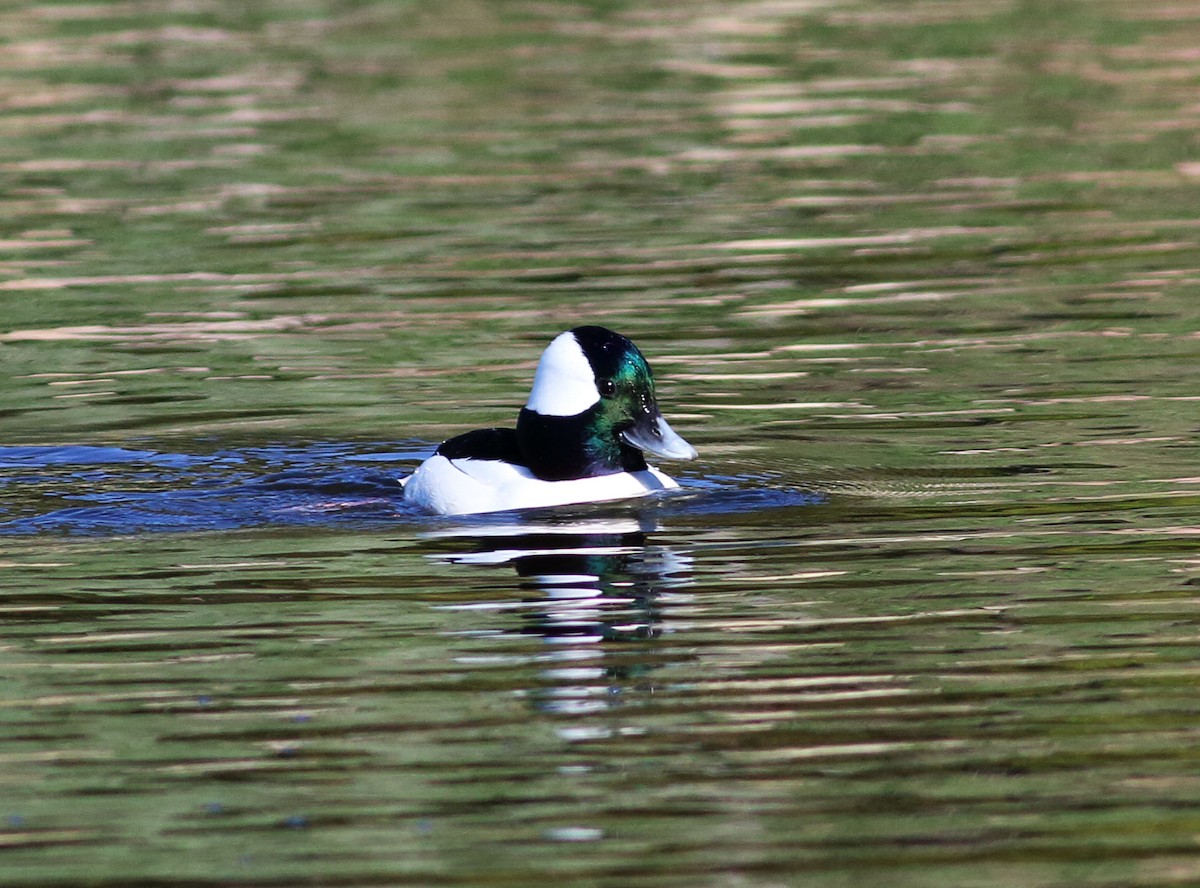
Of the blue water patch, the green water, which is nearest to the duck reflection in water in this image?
the green water

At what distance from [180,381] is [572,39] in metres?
15.4

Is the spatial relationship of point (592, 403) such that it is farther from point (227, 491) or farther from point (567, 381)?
point (227, 491)

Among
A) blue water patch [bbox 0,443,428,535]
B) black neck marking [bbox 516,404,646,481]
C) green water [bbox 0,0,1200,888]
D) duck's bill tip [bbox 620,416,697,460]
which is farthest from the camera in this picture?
black neck marking [bbox 516,404,646,481]

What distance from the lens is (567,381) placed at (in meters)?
9.78

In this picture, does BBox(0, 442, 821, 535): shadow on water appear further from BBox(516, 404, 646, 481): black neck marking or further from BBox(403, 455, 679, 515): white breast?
BBox(516, 404, 646, 481): black neck marking

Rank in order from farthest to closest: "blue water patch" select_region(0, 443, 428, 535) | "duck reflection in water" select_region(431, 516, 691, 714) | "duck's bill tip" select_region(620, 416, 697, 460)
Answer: "blue water patch" select_region(0, 443, 428, 535), "duck's bill tip" select_region(620, 416, 697, 460), "duck reflection in water" select_region(431, 516, 691, 714)

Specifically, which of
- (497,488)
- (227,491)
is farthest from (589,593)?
(227,491)

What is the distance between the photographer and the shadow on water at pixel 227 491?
9.70 meters

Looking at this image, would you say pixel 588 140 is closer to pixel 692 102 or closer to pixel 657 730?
pixel 692 102

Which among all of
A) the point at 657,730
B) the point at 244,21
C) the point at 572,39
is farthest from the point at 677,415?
the point at 244,21

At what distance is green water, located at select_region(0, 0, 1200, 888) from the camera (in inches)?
229

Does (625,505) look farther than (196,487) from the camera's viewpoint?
No

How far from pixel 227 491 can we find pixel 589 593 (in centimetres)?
265

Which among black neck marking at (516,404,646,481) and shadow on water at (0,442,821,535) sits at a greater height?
black neck marking at (516,404,646,481)
